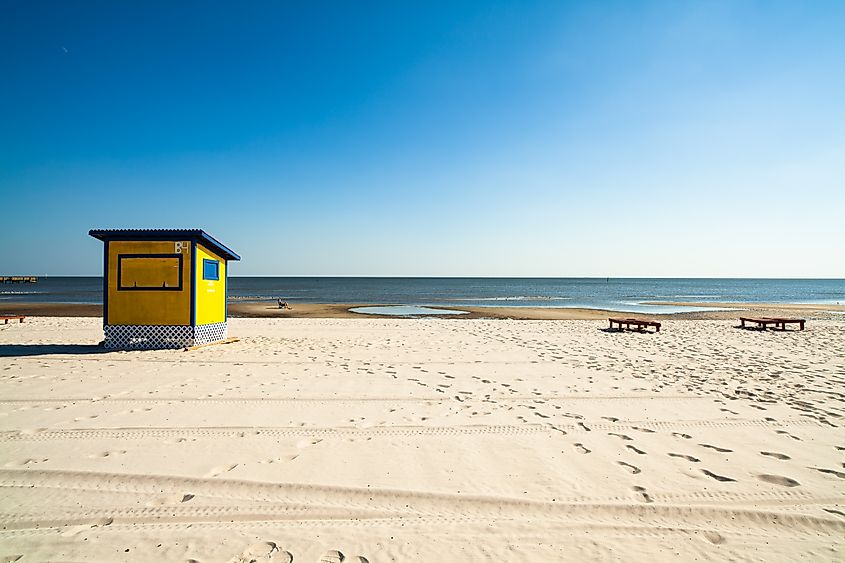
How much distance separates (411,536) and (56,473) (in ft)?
11.6

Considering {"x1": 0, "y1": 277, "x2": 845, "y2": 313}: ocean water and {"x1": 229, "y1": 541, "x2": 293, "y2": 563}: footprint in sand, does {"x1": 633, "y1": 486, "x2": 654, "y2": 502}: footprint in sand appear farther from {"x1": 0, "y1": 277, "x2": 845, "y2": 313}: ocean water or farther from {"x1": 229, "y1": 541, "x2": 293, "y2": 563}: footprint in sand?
{"x1": 0, "y1": 277, "x2": 845, "y2": 313}: ocean water

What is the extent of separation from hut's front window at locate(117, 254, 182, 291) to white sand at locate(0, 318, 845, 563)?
3007mm

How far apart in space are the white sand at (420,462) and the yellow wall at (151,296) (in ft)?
8.39

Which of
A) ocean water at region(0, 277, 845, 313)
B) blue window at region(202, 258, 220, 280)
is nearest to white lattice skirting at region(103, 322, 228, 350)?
Answer: blue window at region(202, 258, 220, 280)

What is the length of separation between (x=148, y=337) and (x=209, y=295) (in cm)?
189

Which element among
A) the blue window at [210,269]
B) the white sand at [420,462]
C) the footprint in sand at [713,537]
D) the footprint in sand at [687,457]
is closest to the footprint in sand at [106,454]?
the white sand at [420,462]

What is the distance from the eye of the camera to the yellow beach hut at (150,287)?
11.7m

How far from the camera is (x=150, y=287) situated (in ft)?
38.6

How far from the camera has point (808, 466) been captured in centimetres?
443

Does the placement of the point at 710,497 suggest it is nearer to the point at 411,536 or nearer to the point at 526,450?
the point at 526,450

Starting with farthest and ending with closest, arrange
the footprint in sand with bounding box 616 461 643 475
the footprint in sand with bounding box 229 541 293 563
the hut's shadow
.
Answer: the hut's shadow, the footprint in sand with bounding box 616 461 643 475, the footprint in sand with bounding box 229 541 293 563

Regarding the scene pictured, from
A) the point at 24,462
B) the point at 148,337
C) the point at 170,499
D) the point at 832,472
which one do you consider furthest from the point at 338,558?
the point at 148,337

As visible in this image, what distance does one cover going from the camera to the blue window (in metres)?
12.4

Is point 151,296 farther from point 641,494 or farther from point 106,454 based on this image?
point 641,494
